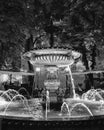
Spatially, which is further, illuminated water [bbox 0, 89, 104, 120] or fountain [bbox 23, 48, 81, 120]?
fountain [bbox 23, 48, 81, 120]

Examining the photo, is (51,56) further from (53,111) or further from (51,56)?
(53,111)

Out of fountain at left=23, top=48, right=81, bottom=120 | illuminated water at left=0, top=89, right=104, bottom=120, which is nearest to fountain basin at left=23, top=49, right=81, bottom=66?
fountain at left=23, top=48, right=81, bottom=120

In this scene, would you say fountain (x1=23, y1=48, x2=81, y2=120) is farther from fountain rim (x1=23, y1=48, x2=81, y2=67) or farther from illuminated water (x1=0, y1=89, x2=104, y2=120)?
illuminated water (x1=0, y1=89, x2=104, y2=120)

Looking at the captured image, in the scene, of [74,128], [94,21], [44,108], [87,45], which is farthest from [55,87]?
[87,45]

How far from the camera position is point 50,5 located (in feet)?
56.8

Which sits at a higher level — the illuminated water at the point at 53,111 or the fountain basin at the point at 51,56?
the fountain basin at the point at 51,56

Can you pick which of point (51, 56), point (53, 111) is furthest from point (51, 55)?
point (53, 111)

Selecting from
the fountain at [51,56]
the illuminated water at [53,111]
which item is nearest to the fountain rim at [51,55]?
the fountain at [51,56]

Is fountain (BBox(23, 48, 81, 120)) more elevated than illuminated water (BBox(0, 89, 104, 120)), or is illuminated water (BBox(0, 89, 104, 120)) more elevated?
fountain (BBox(23, 48, 81, 120))

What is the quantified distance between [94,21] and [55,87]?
7522 millimetres

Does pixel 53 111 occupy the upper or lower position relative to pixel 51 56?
lower

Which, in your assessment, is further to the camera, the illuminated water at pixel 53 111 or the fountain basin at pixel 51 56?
the fountain basin at pixel 51 56

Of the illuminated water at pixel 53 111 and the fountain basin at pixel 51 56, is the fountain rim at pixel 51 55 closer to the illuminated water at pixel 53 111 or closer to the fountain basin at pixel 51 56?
the fountain basin at pixel 51 56

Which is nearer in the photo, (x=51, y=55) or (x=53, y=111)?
(x=53, y=111)
